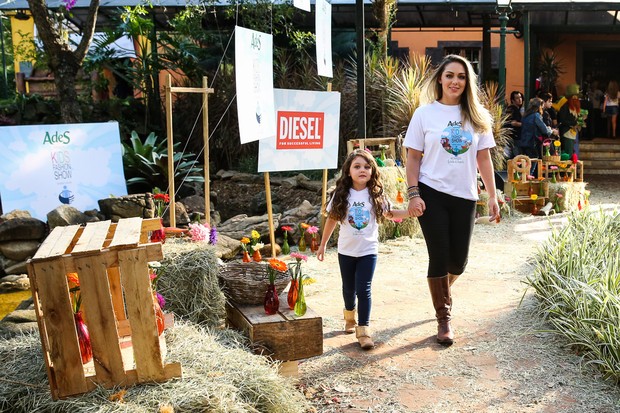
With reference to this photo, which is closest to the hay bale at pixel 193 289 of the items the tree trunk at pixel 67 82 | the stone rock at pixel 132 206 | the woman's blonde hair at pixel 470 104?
the woman's blonde hair at pixel 470 104

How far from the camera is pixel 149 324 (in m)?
3.03

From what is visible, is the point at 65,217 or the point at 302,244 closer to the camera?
the point at 302,244

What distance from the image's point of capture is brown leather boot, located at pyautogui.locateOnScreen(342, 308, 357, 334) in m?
4.79

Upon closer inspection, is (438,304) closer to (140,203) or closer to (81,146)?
(140,203)

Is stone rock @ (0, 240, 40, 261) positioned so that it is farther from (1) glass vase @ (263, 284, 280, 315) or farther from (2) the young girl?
(1) glass vase @ (263, 284, 280, 315)

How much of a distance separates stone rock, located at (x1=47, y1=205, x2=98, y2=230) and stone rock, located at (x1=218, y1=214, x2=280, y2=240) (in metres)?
1.56

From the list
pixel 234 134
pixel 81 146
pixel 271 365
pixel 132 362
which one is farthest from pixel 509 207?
pixel 132 362

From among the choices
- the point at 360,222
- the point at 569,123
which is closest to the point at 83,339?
the point at 360,222

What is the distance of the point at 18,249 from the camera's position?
26.4 feet

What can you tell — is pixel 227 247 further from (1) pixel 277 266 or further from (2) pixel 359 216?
(1) pixel 277 266

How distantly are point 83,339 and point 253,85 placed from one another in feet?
11.2

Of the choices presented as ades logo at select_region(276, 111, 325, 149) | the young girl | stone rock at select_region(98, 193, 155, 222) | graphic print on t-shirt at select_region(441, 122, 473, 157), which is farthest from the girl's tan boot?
stone rock at select_region(98, 193, 155, 222)

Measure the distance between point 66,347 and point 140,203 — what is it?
584 cm

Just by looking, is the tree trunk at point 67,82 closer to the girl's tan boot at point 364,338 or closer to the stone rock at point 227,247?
the stone rock at point 227,247
